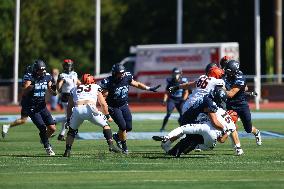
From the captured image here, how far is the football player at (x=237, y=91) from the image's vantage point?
19.4 meters

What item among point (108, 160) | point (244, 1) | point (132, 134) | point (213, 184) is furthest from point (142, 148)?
point (244, 1)

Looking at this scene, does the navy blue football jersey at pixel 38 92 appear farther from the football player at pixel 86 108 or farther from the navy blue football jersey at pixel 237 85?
the navy blue football jersey at pixel 237 85

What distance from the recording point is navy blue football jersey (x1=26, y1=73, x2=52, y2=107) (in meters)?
19.3

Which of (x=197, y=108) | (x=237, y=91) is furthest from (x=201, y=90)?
(x=237, y=91)

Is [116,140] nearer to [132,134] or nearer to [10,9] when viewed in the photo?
[132,134]

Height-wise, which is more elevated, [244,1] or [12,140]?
[244,1]

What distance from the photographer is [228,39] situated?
193 feet

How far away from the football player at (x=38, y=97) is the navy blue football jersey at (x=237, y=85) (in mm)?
3514

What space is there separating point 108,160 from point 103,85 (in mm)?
2302

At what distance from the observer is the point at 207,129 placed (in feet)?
58.4

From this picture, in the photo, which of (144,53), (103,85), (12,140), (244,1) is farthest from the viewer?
(244,1)

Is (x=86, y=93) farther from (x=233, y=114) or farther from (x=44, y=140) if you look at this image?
(x=233, y=114)

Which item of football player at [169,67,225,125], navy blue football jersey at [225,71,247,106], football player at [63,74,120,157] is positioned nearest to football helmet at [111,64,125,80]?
football player at [63,74,120,157]

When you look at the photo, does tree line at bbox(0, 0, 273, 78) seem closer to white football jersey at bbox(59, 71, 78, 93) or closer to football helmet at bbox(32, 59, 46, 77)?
white football jersey at bbox(59, 71, 78, 93)
